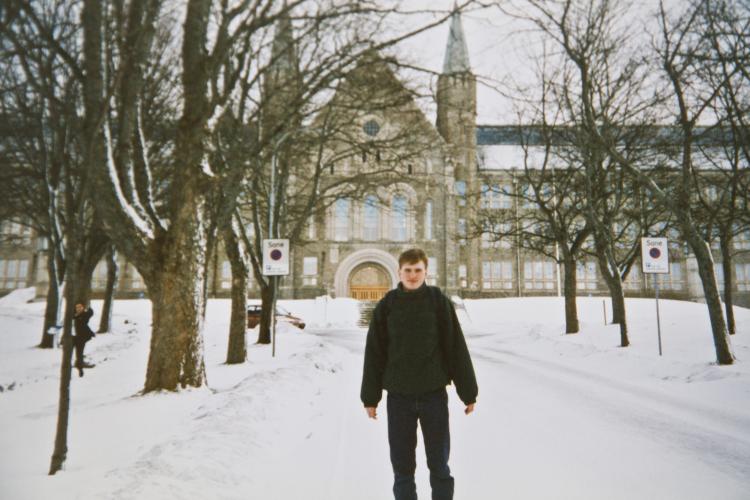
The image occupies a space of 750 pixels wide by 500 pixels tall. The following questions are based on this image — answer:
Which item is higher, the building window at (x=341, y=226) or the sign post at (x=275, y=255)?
the building window at (x=341, y=226)

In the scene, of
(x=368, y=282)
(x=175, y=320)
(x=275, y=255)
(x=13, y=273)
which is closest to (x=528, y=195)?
(x=368, y=282)

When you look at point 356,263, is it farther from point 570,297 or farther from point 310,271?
point 570,297

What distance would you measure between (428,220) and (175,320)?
1310 inches

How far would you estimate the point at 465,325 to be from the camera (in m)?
30.0

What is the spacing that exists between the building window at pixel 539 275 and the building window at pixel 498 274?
4.40ft

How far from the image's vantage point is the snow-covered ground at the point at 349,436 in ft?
11.8

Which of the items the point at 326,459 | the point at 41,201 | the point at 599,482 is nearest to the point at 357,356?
the point at 326,459

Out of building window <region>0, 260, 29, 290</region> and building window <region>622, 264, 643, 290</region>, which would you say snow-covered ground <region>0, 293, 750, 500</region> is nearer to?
building window <region>622, 264, 643, 290</region>

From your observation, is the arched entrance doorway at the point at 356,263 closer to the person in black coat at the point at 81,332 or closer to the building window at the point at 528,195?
the building window at the point at 528,195

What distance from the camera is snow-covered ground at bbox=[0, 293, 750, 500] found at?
360cm

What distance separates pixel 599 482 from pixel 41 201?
18.9 meters

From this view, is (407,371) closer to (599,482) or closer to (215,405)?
(599,482)

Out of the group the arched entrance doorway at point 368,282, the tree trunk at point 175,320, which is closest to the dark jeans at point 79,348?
the tree trunk at point 175,320

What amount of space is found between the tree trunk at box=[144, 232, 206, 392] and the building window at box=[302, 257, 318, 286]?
104 ft
